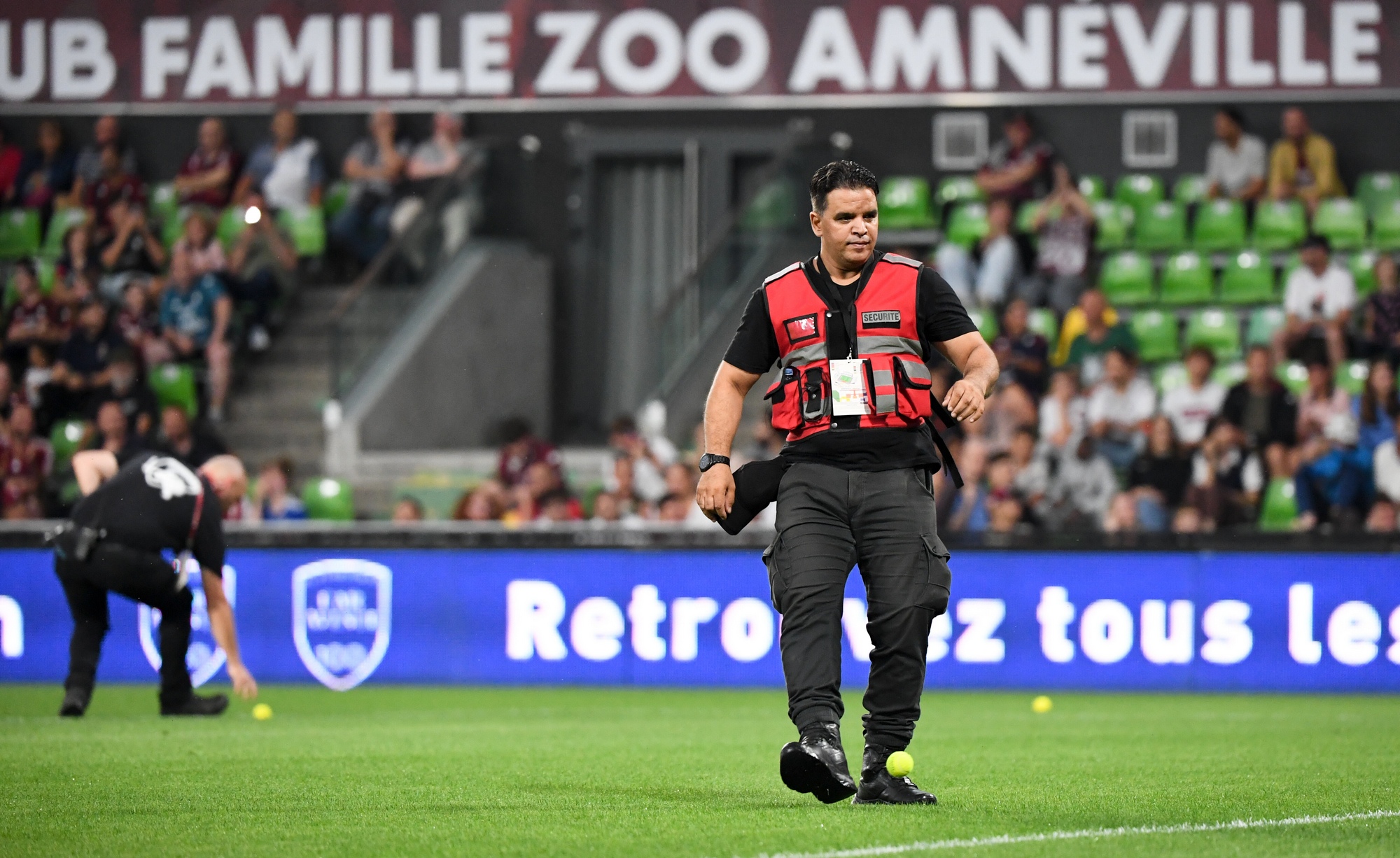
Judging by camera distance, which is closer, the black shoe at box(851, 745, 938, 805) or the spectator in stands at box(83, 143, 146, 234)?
the black shoe at box(851, 745, 938, 805)

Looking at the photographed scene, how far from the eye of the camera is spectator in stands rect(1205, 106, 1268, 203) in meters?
17.7

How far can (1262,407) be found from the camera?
14648mm

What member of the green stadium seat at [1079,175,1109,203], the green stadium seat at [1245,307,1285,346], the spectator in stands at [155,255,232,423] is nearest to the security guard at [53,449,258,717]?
the spectator in stands at [155,255,232,423]

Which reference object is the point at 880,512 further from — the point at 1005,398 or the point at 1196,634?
the point at 1005,398

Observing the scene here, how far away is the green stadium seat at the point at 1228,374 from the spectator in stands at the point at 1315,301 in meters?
0.33

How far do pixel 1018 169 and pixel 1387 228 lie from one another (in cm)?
320

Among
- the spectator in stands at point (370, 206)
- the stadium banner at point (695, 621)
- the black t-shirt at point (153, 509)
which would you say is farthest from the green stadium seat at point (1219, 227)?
the black t-shirt at point (153, 509)

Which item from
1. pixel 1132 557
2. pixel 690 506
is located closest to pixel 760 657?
pixel 690 506

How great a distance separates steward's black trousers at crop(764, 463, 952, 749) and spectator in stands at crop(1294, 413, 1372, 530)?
8.54m

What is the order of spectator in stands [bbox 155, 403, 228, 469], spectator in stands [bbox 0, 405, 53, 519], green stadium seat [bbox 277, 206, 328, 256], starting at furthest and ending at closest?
green stadium seat [bbox 277, 206, 328, 256]
spectator in stands [bbox 0, 405, 53, 519]
spectator in stands [bbox 155, 403, 228, 469]

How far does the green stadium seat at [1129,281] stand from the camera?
57.1 feet

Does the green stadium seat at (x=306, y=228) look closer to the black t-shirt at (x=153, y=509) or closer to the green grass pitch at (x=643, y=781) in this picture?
the green grass pitch at (x=643, y=781)

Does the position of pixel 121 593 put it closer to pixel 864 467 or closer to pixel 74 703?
pixel 74 703

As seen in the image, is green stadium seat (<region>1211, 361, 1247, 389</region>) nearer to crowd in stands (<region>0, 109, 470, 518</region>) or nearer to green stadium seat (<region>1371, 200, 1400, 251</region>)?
green stadium seat (<region>1371, 200, 1400, 251</region>)
